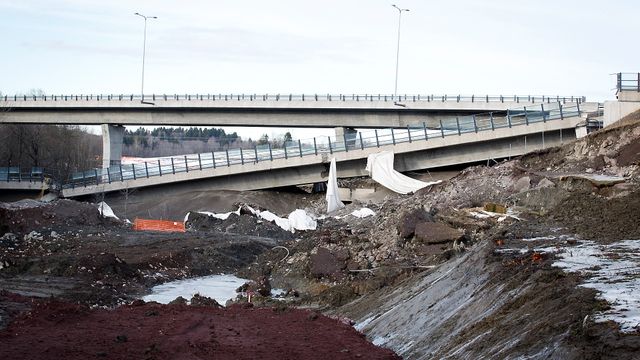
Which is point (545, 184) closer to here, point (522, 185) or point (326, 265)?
point (522, 185)

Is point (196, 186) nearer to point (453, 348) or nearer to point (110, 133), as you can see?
point (110, 133)

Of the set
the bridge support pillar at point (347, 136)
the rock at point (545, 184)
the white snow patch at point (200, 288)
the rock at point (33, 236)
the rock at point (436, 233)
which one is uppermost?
the bridge support pillar at point (347, 136)

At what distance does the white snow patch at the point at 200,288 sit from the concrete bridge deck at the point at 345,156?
2410 centimetres

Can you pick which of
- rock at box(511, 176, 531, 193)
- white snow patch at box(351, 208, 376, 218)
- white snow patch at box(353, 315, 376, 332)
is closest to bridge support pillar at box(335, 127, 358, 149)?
white snow patch at box(351, 208, 376, 218)

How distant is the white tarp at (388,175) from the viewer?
5259cm

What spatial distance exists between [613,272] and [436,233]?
492 inches

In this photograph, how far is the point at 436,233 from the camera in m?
25.9

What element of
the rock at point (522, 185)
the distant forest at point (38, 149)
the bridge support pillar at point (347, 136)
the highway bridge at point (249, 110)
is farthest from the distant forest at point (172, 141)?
the rock at point (522, 185)

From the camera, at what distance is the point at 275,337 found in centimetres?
1659

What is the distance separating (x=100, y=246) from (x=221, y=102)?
30.5 m

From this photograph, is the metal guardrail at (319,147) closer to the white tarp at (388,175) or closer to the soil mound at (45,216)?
the white tarp at (388,175)

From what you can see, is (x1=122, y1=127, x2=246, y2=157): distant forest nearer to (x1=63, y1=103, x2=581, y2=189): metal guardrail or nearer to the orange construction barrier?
(x1=63, y1=103, x2=581, y2=189): metal guardrail

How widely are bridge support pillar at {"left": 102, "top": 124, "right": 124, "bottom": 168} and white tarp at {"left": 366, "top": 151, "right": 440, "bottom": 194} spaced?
24323 mm

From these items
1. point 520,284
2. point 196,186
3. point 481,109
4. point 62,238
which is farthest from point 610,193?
A: point 196,186
